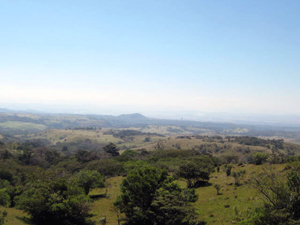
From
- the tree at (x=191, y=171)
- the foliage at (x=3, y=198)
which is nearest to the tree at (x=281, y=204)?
the tree at (x=191, y=171)

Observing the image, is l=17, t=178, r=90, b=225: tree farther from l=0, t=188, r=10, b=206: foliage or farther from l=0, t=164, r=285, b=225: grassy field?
l=0, t=188, r=10, b=206: foliage

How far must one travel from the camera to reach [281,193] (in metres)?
17.7

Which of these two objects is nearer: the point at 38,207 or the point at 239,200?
the point at 38,207

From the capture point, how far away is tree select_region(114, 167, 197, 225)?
77.7 feet

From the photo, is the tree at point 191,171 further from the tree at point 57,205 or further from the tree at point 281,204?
the tree at point 281,204

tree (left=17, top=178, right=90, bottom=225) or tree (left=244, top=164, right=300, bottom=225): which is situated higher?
tree (left=244, top=164, right=300, bottom=225)

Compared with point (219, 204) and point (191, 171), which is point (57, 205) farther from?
point (191, 171)

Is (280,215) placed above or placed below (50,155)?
above

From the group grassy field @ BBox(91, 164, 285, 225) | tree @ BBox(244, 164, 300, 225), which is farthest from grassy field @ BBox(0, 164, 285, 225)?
tree @ BBox(244, 164, 300, 225)

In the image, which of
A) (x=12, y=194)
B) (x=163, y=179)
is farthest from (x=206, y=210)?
(x=12, y=194)

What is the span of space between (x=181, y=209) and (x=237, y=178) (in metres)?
30.2

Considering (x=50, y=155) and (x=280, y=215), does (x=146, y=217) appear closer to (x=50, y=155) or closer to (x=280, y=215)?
(x=280, y=215)

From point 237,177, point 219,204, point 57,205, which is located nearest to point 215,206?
point 219,204

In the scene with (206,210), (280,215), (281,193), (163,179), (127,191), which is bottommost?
(206,210)
